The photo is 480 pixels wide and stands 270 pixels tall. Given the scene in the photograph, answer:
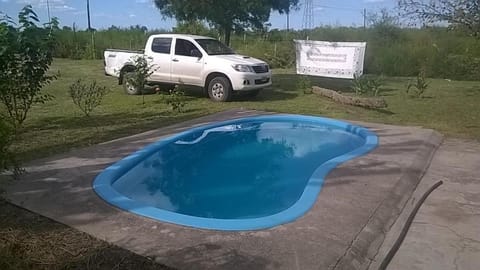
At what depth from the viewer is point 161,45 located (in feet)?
40.5

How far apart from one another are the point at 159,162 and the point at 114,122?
108 inches

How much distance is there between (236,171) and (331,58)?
30.5 feet

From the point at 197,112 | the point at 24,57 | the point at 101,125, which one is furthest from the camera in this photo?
the point at 197,112

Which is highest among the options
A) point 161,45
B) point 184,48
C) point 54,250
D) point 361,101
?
point 161,45

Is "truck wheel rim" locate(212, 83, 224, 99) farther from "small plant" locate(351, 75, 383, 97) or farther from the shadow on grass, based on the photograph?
"small plant" locate(351, 75, 383, 97)

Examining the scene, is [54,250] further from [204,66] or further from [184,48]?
[184,48]

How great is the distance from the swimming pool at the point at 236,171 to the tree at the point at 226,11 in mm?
5954

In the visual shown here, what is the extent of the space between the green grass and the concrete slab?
2.73 m

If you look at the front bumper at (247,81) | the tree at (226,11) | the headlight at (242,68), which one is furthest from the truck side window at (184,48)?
the tree at (226,11)

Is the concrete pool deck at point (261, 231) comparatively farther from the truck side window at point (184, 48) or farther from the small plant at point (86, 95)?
the truck side window at point (184, 48)

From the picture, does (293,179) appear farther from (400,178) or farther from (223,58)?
(223,58)

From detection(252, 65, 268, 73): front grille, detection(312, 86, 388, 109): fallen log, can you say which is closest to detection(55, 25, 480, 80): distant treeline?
detection(252, 65, 268, 73): front grille

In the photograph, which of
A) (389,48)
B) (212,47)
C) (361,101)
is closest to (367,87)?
(361,101)

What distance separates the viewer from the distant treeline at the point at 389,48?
61.2ft
